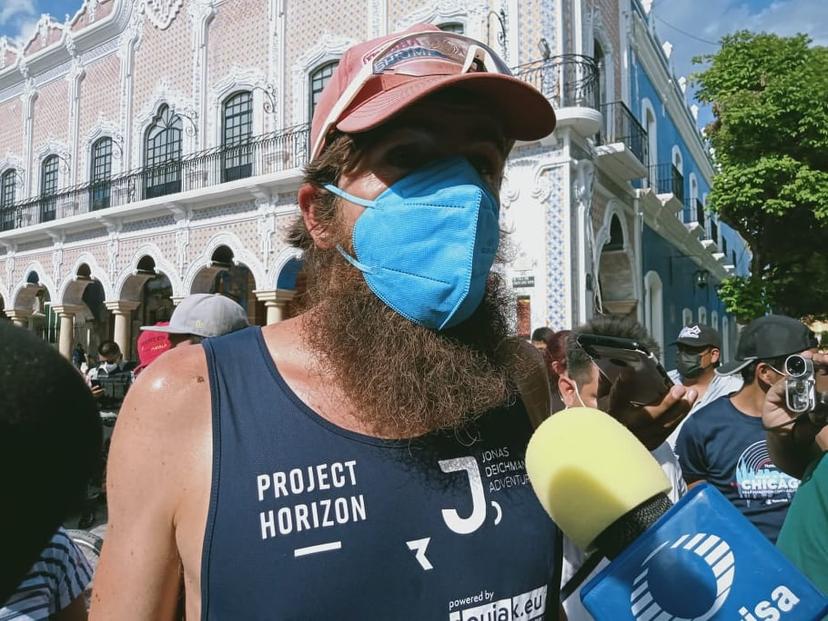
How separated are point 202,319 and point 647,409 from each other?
289cm

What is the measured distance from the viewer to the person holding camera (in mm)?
1993

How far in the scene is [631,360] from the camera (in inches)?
51.4

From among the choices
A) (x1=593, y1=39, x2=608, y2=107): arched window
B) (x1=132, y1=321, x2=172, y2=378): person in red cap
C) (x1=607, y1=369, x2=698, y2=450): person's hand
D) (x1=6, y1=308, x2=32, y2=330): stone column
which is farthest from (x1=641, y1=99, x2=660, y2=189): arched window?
(x1=6, y1=308, x2=32, y2=330): stone column

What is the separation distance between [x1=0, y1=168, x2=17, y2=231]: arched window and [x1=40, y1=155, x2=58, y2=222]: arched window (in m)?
1.52

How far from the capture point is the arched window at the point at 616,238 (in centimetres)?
1323

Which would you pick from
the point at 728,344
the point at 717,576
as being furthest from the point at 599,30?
the point at 728,344

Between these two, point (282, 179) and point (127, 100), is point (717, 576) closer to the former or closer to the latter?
point (282, 179)

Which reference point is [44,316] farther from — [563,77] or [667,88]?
[667,88]

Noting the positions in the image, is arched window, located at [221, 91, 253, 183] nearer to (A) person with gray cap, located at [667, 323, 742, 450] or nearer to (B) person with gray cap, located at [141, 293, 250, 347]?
(B) person with gray cap, located at [141, 293, 250, 347]

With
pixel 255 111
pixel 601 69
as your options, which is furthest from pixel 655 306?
pixel 255 111

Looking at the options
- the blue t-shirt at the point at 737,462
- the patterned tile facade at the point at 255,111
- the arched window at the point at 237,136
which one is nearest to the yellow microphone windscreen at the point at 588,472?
the blue t-shirt at the point at 737,462

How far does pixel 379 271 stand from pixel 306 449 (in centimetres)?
41

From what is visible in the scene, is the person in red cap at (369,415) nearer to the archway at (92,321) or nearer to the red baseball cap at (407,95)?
the red baseball cap at (407,95)

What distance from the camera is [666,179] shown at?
17047mm
